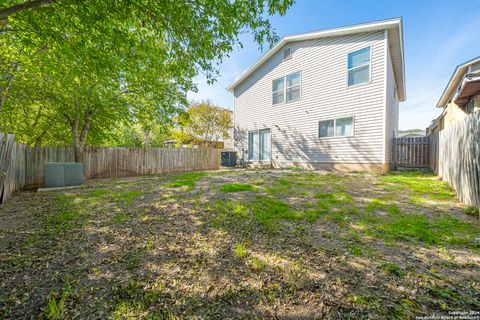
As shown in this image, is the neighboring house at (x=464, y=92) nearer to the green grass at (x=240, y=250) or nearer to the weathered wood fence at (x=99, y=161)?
the green grass at (x=240, y=250)

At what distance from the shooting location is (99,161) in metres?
8.45

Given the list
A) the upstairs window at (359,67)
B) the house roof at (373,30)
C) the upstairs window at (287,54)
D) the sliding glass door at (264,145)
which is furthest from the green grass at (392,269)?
the upstairs window at (287,54)

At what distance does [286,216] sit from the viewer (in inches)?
130

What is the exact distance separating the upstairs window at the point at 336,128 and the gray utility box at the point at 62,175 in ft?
33.3

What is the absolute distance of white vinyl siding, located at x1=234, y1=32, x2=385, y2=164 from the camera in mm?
8195

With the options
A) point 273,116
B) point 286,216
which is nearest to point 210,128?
point 273,116

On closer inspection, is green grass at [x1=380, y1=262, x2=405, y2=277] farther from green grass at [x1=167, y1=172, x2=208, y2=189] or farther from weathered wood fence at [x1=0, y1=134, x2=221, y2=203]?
weathered wood fence at [x1=0, y1=134, x2=221, y2=203]

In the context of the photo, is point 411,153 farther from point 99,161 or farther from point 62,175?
point 99,161

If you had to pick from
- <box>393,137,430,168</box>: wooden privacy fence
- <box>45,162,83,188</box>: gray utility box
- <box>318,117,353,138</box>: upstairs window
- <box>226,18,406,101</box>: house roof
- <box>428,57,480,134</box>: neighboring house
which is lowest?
<box>45,162,83,188</box>: gray utility box

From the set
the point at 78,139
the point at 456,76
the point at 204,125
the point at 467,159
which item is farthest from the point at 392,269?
the point at 204,125

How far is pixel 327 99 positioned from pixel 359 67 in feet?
5.85

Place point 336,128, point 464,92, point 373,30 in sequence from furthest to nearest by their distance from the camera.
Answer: point 336,128 → point 373,30 → point 464,92

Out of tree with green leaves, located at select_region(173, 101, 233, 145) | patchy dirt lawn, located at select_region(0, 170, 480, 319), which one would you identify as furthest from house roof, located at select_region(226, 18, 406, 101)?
patchy dirt lawn, located at select_region(0, 170, 480, 319)

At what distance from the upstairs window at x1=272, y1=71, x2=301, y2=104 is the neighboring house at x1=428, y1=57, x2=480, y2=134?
6.14m
